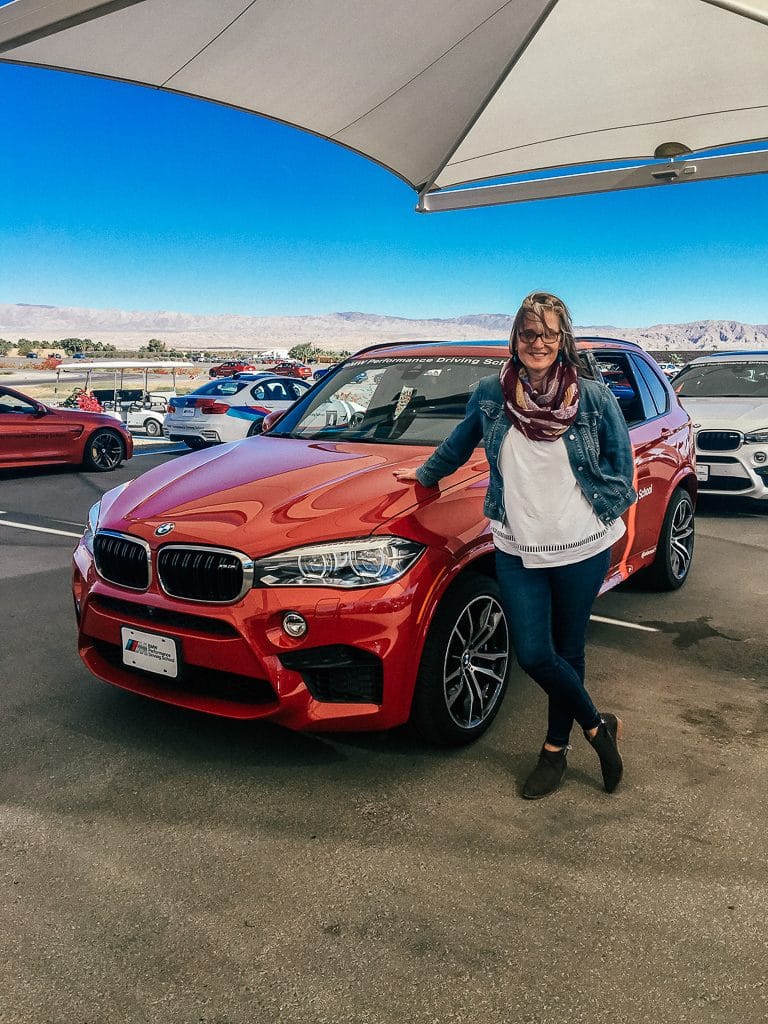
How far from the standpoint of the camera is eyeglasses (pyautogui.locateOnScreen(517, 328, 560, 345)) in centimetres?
271

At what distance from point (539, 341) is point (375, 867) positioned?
181cm

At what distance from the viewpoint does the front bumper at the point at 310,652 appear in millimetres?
2998

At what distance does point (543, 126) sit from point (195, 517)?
6073mm

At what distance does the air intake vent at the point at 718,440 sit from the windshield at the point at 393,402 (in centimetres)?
529

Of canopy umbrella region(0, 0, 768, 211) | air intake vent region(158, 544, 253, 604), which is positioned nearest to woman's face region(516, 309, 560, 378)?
air intake vent region(158, 544, 253, 604)

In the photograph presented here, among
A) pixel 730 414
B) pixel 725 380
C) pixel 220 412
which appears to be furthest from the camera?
pixel 220 412

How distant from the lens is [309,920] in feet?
7.93

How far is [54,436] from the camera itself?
478 inches

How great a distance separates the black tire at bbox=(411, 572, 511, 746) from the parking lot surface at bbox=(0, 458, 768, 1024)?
16 cm

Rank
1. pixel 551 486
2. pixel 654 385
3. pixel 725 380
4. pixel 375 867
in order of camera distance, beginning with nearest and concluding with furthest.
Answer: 1. pixel 375 867
2. pixel 551 486
3. pixel 654 385
4. pixel 725 380

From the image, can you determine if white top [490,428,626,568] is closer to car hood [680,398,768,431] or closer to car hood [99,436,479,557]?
car hood [99,436,479,557]

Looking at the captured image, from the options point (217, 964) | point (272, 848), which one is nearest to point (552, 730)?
point (272, 848)

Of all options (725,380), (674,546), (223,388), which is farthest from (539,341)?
(223,388)

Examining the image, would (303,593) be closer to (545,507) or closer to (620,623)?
(545,507)
